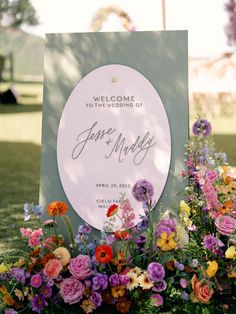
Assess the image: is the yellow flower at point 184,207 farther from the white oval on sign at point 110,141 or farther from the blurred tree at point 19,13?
the blurred tree at point 19,13

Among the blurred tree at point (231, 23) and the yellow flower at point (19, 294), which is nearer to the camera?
the yellow flower at point (19, 294)

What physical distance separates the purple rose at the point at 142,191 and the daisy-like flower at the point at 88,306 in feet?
1.59

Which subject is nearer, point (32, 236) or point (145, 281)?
point (145, 281)

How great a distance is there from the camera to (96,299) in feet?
8.14

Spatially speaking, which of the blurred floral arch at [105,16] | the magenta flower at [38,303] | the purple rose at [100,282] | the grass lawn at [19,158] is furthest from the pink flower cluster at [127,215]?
the blurred floral arch at [105,16]

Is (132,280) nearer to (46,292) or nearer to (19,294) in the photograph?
(46,292)

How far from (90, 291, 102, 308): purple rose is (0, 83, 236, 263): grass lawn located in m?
0.66

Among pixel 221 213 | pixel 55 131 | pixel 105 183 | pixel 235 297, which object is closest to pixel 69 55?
pixel 55 131

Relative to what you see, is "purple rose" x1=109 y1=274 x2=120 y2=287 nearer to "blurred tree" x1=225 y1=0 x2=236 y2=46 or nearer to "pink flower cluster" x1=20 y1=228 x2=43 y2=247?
"pink flower cluster" x1=20 y1=228 x2=43 y2=247

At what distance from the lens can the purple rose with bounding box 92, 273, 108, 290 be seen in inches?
97.4

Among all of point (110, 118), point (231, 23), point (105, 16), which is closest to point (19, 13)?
point (231, 23)

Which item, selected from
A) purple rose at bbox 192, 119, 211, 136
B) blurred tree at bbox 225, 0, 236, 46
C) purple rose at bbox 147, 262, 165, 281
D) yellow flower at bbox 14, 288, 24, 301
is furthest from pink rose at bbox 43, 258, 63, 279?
blurred tree at bbox 225, 0, 236, 46

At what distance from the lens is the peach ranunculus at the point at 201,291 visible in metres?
2.35

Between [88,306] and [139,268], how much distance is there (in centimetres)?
27
